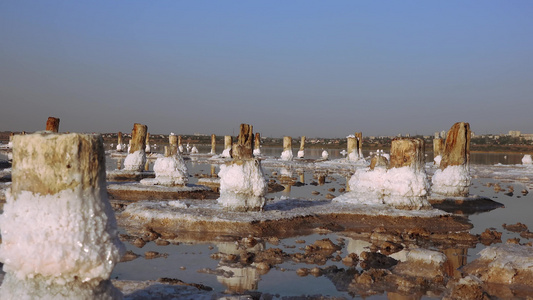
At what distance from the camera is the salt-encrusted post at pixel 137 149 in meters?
25.2

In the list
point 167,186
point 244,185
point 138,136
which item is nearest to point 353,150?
point 138,136

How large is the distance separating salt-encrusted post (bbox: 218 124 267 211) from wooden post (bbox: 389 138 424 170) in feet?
15.5

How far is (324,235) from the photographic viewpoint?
524 inches

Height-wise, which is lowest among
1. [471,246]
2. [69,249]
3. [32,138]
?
[471,246]

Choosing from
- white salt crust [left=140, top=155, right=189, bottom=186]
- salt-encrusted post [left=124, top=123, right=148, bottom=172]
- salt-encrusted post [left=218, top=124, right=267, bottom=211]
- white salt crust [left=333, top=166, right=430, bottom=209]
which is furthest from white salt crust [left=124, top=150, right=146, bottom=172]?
white salt crust [left=333, top=166, right=430, bottom=209]

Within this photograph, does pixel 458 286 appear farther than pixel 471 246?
No

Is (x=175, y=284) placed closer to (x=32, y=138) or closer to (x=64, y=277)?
(x=64, y=277)

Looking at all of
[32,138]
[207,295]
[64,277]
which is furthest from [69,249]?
[207,295]

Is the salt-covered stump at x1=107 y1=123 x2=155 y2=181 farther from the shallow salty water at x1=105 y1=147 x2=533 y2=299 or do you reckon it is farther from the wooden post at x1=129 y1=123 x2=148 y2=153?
the shallow salty water at x1=105 y1=147 x2=533 y2=299

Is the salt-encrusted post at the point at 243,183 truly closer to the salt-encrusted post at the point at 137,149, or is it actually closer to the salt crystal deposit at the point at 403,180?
the salt crystal deposit at the point at 403,180

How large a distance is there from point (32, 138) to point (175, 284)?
3770 millimetres

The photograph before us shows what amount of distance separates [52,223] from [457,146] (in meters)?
18.3

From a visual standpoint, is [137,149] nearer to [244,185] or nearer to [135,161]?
[135,161]

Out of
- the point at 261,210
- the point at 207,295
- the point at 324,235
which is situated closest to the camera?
the point at 207,295
